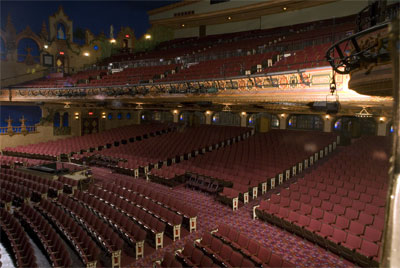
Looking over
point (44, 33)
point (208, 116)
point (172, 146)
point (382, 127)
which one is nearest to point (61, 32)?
point (44, 33)

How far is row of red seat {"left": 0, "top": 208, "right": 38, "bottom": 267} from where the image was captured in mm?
4905

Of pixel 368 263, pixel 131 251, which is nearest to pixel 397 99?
pixel 368 263

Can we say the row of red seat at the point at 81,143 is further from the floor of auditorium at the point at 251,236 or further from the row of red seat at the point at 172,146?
the floor of auditorium at the point at 251,236

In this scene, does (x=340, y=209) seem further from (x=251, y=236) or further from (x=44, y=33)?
(x=44, y=33)

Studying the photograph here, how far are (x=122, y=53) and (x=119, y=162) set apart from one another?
1432 centimetres

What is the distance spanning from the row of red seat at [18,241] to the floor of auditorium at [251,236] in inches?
65.1

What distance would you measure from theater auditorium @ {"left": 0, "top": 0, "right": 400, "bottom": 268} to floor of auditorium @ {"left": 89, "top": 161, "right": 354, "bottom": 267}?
4 cm

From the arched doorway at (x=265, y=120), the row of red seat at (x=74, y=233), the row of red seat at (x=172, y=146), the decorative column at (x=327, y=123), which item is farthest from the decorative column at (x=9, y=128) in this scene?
the decorative column at (x=327, y=123)

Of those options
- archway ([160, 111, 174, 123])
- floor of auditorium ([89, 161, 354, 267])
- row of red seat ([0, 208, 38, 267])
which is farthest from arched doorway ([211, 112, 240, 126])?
row of red seat ([0, 208, 38, 267])

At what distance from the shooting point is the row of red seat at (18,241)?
4.90 meters

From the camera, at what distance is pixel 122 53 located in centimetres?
2400

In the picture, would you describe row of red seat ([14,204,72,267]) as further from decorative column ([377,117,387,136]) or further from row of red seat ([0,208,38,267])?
decorative column ([377,117,387,136])

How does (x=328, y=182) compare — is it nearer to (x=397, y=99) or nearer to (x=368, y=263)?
(x=368, y=263)

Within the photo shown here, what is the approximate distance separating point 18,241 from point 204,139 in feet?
33.9
